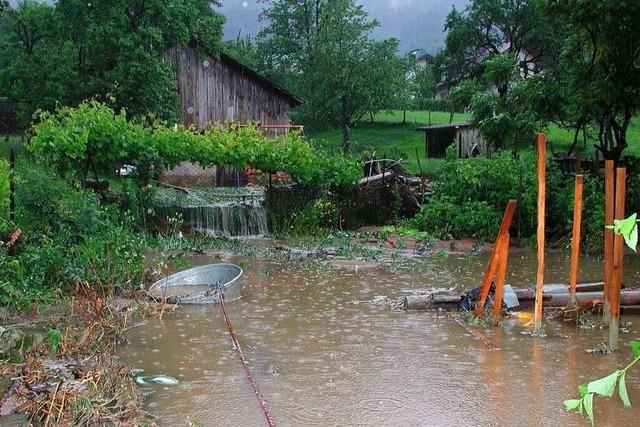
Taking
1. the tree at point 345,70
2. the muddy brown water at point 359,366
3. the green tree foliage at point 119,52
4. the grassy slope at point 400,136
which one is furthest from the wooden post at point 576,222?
the tree at point 345,70

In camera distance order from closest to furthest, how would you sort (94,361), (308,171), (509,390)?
(509,390), (94,361), (308,171)

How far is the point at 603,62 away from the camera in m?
15.4

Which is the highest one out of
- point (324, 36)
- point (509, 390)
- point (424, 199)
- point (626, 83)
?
point (324, 36)

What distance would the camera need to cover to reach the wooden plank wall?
82.0ft

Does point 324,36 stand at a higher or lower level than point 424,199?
higher

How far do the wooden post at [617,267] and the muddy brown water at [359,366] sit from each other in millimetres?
262

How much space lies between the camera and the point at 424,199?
1884 cm

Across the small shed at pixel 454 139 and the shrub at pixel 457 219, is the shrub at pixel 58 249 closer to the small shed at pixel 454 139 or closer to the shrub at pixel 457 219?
the shrub at pixel 457 219

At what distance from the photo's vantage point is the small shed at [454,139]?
30.9m

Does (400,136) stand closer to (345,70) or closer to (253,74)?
(345,70)

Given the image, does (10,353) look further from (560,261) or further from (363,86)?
(363,86)

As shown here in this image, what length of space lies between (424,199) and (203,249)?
270 inches

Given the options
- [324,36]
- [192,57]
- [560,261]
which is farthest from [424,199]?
[324,36]

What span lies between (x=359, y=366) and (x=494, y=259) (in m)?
2.12
